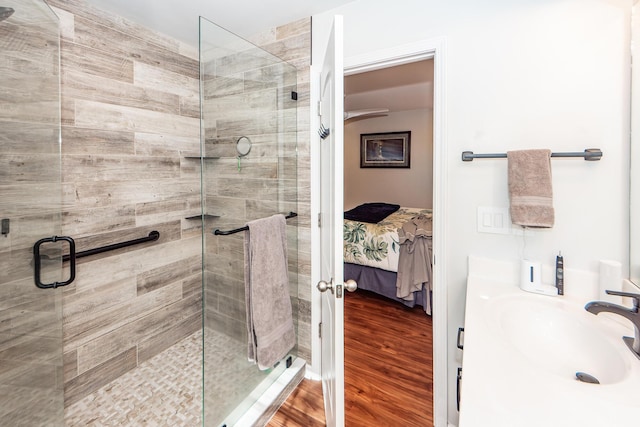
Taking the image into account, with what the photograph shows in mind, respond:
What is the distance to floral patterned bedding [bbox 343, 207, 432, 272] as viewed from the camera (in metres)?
2.93

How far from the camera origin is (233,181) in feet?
4.93

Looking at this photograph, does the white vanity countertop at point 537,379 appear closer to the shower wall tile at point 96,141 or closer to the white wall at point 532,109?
the white wall at point 532,109

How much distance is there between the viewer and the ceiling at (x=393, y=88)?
2986 mm

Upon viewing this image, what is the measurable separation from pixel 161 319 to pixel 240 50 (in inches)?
76.2

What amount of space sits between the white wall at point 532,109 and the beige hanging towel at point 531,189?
90mm

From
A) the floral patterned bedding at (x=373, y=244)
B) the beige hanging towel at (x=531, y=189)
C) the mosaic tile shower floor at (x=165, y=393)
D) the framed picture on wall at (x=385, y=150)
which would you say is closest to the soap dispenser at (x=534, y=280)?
the beige hanging towel at (x=531, y=189)

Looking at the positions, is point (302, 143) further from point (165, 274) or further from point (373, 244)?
point (373, 244)

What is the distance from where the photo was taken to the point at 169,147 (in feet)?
6.98

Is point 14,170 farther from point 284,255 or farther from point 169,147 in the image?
point 284,255

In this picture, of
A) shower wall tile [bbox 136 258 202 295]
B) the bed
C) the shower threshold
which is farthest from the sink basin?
shower wall tile [bbox 136 258 202 295]

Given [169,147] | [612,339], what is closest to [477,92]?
[612,339]

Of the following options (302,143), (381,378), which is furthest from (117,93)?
(381,378)

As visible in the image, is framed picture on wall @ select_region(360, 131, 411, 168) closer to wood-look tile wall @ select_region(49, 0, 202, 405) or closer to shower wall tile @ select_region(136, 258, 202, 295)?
wood-look tile wall @ select_region(49, 0, 202, 405)

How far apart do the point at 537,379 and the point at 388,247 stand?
226 centimetres
